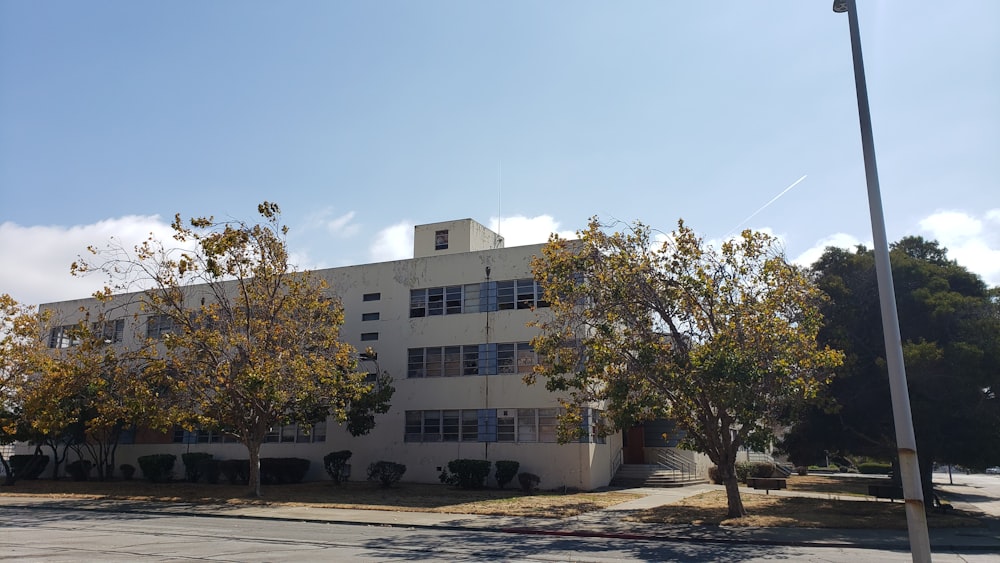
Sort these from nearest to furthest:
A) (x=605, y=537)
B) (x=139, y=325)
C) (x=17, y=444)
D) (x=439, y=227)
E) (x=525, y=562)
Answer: (x=525, y=562)
(x=605, y=537)
(x=439, y=227)
(x=139, y=325)
(x=17, y=444)

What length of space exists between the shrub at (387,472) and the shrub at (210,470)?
8701 mm

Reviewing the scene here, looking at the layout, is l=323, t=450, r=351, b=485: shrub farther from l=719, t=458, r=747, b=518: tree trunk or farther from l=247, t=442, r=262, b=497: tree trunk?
l=719, t=458, r=747, b=518: tree trunk

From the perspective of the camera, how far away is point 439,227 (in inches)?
1358

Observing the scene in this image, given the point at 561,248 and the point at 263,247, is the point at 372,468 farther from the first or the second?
the point at 561,248

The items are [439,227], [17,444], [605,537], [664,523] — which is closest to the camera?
[605,537]

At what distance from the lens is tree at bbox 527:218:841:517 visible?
18.8 metres

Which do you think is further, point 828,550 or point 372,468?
point 372,468

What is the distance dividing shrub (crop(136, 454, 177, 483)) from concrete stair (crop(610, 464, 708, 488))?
2095cm

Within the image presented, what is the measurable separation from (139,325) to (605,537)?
30.0m

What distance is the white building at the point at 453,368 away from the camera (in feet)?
94.6

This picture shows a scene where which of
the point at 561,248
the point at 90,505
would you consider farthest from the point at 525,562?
the point at 90,505

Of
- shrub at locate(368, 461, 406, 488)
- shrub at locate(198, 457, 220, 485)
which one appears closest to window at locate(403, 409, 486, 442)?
shrub at locate(368, 461, 406, 488)

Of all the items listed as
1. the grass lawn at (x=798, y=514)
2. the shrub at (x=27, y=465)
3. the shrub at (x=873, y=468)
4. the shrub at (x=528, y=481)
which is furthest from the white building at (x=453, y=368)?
the shrub at (x=873, y=468)

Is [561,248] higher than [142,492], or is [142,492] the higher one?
[561,248]
